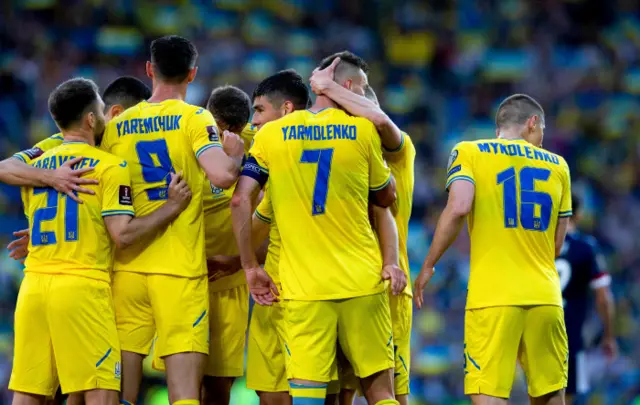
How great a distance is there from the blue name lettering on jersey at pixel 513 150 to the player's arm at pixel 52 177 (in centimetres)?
269

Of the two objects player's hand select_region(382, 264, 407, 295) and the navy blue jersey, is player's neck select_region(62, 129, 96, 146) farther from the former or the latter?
the navy blue jersey

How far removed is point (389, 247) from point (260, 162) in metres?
1.01

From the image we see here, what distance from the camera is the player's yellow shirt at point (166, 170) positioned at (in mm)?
6465

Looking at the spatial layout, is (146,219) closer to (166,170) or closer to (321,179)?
(166,170)

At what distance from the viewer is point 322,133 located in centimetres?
625

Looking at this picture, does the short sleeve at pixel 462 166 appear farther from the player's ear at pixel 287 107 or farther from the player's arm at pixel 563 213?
the player's ear at pixel 287 107

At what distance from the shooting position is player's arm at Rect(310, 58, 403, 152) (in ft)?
20.8

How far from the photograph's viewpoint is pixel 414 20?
1764 cm

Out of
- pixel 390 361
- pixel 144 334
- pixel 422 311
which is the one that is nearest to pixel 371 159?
pixel 390 361

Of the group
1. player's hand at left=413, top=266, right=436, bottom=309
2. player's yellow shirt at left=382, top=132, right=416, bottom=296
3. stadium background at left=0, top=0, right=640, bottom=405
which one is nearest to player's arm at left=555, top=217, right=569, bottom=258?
player's hand at left=413, top=266, right=436, bottom=309

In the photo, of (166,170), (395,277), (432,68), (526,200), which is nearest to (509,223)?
(526,200)

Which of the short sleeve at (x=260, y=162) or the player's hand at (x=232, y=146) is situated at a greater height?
the player's hand at (x=232, y=146)

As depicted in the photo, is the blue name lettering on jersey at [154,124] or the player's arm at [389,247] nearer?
the player's arm at [389,247]

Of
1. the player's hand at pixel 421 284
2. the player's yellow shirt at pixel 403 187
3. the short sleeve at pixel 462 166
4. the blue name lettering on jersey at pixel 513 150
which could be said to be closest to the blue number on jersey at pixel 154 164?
the player's yellow shirt at pixel 403 187
